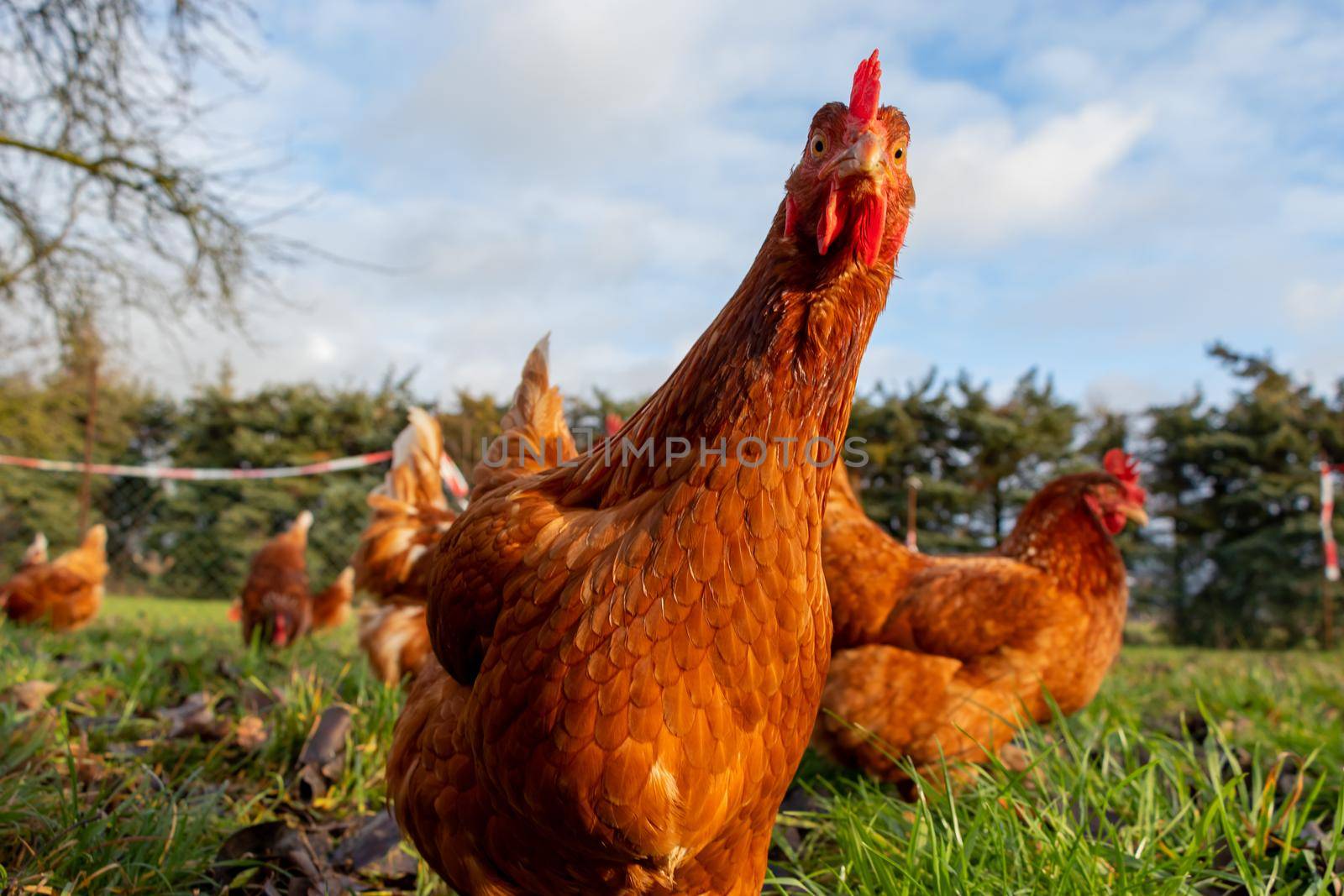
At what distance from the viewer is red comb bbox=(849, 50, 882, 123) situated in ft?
4.27

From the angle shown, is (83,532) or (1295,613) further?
(1295,613)

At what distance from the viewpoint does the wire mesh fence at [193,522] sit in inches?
551

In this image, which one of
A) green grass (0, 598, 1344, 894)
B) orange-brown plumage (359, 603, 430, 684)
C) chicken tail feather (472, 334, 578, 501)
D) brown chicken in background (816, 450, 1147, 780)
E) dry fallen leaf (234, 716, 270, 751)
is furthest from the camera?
orange-brown plumage (359, 603, 430, 684)

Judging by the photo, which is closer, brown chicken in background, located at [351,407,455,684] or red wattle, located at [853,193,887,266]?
red wattle, located at [853,193,887,266]

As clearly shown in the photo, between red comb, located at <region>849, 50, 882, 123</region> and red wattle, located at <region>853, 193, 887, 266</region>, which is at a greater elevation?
red comb, located at <region>849, 50, 882, 123</region>

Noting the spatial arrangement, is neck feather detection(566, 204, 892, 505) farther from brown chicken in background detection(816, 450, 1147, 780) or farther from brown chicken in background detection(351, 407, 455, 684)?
brown chicken in background detection(351, 407, 455, 684)

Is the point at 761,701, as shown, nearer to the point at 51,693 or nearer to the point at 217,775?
the point at 217,775

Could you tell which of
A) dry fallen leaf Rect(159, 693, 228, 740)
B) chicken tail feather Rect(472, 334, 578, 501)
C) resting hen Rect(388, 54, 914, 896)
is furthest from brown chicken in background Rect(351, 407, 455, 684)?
resting hen Rect(388, 54, 914, 896)

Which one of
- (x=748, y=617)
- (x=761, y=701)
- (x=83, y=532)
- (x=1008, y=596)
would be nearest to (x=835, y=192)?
(x=748, y=617)

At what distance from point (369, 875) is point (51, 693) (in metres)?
1.85

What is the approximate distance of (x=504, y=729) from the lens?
1.29 metres

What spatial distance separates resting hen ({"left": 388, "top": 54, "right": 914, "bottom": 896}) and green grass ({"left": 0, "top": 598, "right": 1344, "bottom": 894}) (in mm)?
617

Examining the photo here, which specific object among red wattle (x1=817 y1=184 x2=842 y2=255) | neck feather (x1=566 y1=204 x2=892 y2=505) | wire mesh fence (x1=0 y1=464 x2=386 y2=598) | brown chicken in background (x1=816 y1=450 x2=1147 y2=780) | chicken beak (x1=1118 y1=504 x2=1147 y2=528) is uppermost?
red wattle (x1=817 y1=184 x2=842 y2=255)

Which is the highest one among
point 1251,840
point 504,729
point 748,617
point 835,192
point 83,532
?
point 835,192
